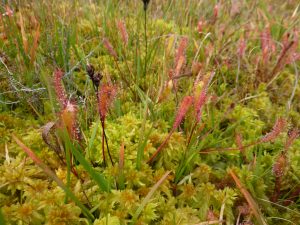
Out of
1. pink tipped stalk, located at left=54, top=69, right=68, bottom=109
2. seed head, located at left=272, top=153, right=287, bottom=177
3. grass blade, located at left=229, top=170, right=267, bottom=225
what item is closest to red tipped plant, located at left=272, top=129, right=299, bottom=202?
seed head, located at left=272, top=153, right=287, bottom=177

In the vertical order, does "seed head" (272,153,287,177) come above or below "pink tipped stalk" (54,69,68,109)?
below

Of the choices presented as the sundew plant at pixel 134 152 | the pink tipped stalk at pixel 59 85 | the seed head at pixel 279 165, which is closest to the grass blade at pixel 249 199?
the sundew plant at pixel 134 152

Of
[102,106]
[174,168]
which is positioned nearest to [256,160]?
[174,168]

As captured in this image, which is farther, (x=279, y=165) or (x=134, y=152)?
(x=134, y=152)

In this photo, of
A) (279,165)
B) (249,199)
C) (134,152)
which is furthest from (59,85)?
(279,165)

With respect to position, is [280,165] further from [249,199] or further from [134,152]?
[134,152]

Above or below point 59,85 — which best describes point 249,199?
below

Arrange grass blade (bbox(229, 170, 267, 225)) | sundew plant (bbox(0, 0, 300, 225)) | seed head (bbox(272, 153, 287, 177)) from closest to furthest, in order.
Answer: grass blade (bbox(229, 170, 267, 225)) → sundew plant (bbox(0, 0, 300, 225)) → seed head (bbox(272, 153, 287, 177))

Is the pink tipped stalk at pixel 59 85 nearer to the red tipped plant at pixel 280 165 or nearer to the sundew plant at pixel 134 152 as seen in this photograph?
the sundew plant at pixel 134 152

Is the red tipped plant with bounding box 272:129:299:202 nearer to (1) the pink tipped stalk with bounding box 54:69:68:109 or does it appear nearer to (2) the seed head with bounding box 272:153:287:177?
(2) the seed head with bounding box 272:153:287:177

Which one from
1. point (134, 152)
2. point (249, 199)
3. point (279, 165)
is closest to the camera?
point (249, 199)

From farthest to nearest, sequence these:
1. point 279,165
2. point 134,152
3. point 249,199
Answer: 1. point 134,152
2. point 279,165
3. point 249,199
